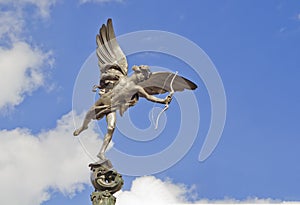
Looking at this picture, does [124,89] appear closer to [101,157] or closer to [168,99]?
[168,99]

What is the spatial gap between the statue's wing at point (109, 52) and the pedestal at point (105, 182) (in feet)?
8.46

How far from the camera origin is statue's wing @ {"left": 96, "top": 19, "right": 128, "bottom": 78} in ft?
66.5

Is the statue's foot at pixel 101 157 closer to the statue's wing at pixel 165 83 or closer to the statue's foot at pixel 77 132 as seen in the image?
the statue's foot at pixel 77 132

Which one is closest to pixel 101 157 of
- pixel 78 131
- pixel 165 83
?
pixel 78 131

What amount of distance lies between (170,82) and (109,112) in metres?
1.61

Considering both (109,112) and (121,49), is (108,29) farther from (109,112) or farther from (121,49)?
(109,112)

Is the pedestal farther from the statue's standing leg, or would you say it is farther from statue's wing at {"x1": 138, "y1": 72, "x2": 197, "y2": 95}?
statue's wing at {"x1": 138, "y1": 72, "x2": 197, "y2": 95}

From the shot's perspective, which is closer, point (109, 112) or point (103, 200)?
point (103, 200)

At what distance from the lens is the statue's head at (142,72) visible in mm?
19297

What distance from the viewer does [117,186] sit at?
1850cm

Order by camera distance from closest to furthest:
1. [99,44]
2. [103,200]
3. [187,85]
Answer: [103,200] < [187,85] < [99,44]

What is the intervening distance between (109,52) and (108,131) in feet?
7.96

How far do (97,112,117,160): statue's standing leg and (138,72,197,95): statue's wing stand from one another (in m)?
1.03

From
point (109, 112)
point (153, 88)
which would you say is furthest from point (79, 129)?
point (153, 88)
